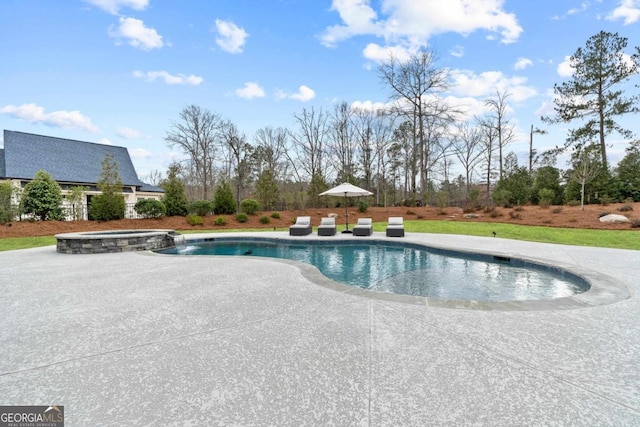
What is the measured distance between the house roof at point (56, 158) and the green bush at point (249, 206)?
1399 centimetres

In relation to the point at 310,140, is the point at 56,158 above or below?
below

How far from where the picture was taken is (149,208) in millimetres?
14883

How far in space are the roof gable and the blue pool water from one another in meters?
18.4

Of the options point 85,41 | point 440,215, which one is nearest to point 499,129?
point 440,215

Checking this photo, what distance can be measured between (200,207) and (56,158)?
14.8 m

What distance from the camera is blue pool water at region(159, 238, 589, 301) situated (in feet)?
15.4

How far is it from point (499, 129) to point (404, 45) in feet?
38.9

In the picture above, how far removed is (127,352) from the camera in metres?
2.44

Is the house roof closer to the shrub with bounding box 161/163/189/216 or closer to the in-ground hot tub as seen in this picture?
the shrub with bounding box 161/163/189/216

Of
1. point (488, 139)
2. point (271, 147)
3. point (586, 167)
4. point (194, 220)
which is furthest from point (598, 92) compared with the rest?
point (194, 220)

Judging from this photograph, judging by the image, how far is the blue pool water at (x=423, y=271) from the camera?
15.4 feet

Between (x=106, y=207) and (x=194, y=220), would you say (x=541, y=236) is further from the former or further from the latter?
(x=106, y=207)

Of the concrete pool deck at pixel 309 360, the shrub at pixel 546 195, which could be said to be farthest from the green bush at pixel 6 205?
the shrub at pixel 546 195

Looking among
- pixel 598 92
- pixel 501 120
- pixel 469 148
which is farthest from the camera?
pixel 469 148
